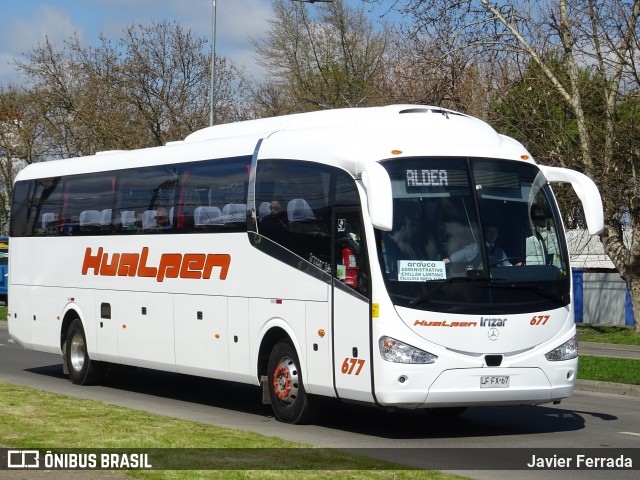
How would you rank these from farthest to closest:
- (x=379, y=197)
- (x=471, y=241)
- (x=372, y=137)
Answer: (x=372, y=137) < (x=471, y=241) < (x=379, y=197)

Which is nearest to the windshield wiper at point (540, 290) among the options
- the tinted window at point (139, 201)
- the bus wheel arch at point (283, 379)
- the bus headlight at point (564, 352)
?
the bus headlight at point (564, 352)

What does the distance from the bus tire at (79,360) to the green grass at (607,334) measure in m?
16.8

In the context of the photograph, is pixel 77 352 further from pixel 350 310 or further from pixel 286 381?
pixel 350 310

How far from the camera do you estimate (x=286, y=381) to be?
13914mm

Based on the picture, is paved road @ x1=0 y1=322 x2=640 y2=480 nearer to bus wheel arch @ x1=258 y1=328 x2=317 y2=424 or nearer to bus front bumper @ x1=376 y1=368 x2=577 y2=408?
bus wheel arch @ x1=258 y1=328 x2=317 y2=424

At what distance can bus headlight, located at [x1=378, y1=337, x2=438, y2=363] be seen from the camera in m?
12.2

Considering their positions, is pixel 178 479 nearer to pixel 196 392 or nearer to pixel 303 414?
pixel 303 414

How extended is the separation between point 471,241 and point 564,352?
5.28ft

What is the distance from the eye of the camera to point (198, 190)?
15.9 m

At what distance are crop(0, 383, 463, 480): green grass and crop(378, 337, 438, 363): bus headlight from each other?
1503mm

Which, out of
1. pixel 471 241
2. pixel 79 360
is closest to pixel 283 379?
pixel 471 241

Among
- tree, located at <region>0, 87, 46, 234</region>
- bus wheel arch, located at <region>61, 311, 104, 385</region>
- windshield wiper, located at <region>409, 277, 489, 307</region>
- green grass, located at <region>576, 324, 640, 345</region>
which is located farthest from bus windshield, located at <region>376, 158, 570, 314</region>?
tree, located at <region>0, 87, 46, 234</region>

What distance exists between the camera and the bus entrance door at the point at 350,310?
1250 centimetres

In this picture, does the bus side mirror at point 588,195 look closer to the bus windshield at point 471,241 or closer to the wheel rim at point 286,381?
the bus windshield at point 471,241
